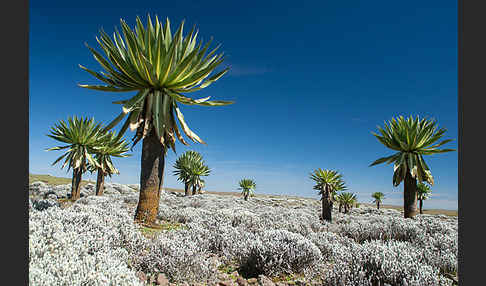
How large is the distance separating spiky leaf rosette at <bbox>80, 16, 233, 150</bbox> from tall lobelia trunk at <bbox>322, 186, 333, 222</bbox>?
38.0 ft

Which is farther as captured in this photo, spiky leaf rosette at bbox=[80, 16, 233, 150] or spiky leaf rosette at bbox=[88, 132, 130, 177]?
spiky leaf rosette at bbox=[88, 132, 130, 177]

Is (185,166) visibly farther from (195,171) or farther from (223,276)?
(223,276)

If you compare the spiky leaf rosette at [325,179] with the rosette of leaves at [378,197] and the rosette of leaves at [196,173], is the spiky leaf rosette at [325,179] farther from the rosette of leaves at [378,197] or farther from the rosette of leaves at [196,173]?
the rosette of leaves at [378,197]

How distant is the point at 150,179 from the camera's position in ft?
21.8

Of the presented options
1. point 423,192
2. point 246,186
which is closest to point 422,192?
point 423,192

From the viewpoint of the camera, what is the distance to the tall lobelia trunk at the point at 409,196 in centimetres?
1070

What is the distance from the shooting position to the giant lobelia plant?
5.91 meters

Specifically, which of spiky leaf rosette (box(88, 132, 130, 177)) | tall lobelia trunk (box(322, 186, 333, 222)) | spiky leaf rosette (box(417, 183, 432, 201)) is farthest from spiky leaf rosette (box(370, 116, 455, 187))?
spiky leaf rosette (box(417, 183, 432, 201))

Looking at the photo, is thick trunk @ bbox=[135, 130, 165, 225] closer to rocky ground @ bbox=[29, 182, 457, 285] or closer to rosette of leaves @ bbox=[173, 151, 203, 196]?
rocky ground @ bbox=[29, 182, 457, 285]

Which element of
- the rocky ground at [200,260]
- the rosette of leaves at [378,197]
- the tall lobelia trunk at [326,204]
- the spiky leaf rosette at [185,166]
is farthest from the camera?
the rosette of leaves at [378,197]

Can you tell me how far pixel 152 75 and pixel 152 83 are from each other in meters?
0.29

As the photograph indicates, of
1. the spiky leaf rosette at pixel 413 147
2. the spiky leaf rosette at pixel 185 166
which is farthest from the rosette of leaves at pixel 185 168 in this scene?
the spiky leaf rosette at pixel 413 147

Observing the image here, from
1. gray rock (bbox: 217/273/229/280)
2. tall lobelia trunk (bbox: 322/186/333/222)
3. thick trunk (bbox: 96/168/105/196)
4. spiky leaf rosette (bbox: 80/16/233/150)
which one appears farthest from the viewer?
thick trunk (bbox: 96/168/105/196)

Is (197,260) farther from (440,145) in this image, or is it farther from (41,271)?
(440,145)
